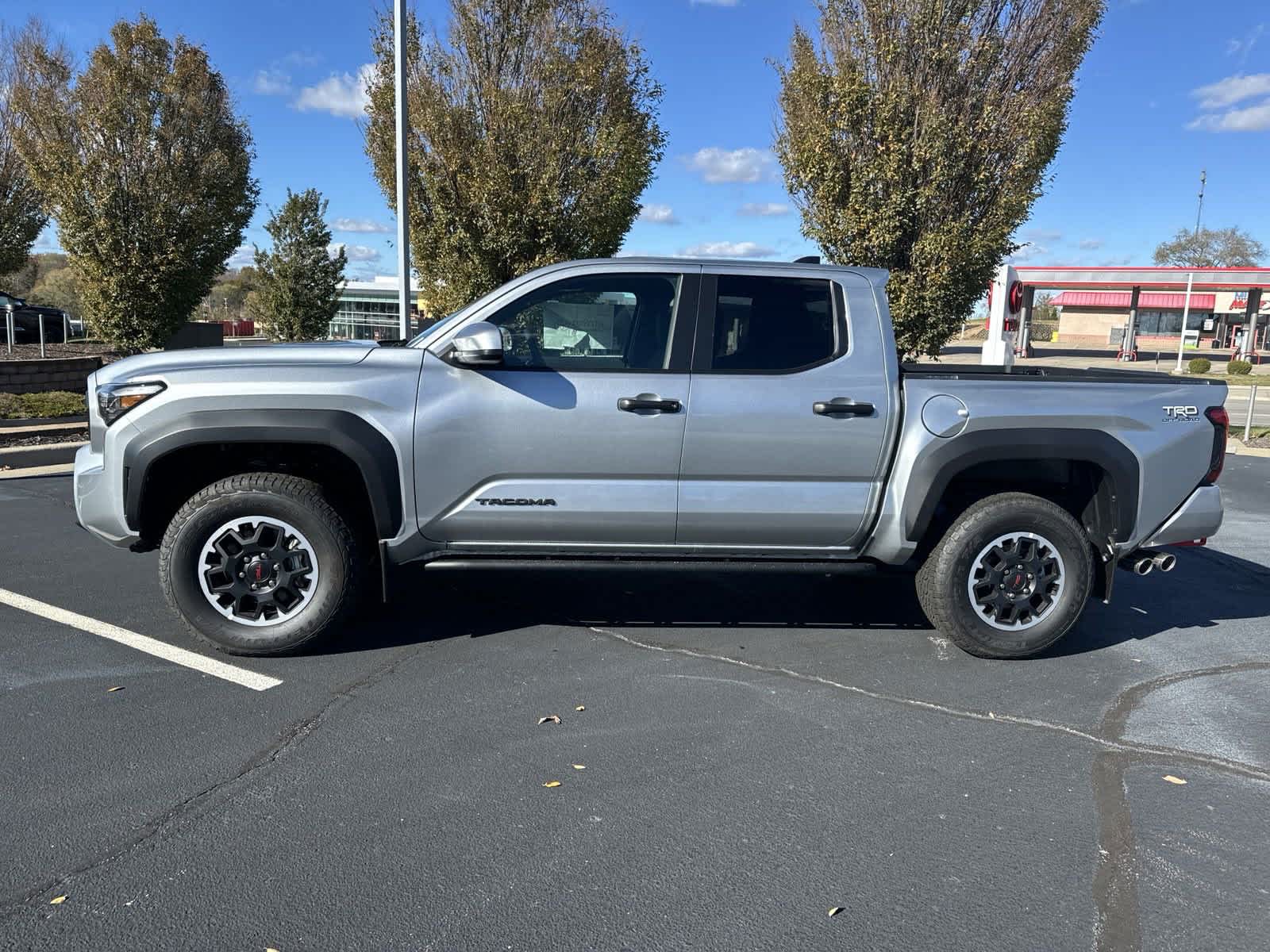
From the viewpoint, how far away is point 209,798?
10.6 feet

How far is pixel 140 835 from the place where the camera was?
2980 millimetres

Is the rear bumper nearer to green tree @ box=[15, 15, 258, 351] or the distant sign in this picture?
green tree @ box=[15, 15, 258, 351]

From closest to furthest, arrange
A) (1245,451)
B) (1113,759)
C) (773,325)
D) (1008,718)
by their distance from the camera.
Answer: (1113,759)
(1008,718)
(773,325)
(1245,451)

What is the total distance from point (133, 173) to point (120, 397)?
12.2 m

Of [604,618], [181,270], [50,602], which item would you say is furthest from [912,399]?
[181,270]

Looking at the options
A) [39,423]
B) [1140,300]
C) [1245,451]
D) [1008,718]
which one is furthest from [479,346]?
[1140,300]

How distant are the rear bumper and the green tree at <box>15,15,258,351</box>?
577 inches

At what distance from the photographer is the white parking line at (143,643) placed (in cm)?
431

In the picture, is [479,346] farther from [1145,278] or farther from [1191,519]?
[1145,278]

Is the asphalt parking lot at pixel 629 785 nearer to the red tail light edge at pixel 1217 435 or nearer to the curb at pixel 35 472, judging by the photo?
the red tail light edge at pixel 1217 435

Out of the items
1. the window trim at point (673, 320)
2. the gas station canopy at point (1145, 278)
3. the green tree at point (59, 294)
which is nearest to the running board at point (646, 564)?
the window trim at point (673, 320)

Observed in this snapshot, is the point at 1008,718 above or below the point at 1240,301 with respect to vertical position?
below

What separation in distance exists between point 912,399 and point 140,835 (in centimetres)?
365

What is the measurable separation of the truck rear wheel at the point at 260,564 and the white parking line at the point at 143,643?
0.13 m
